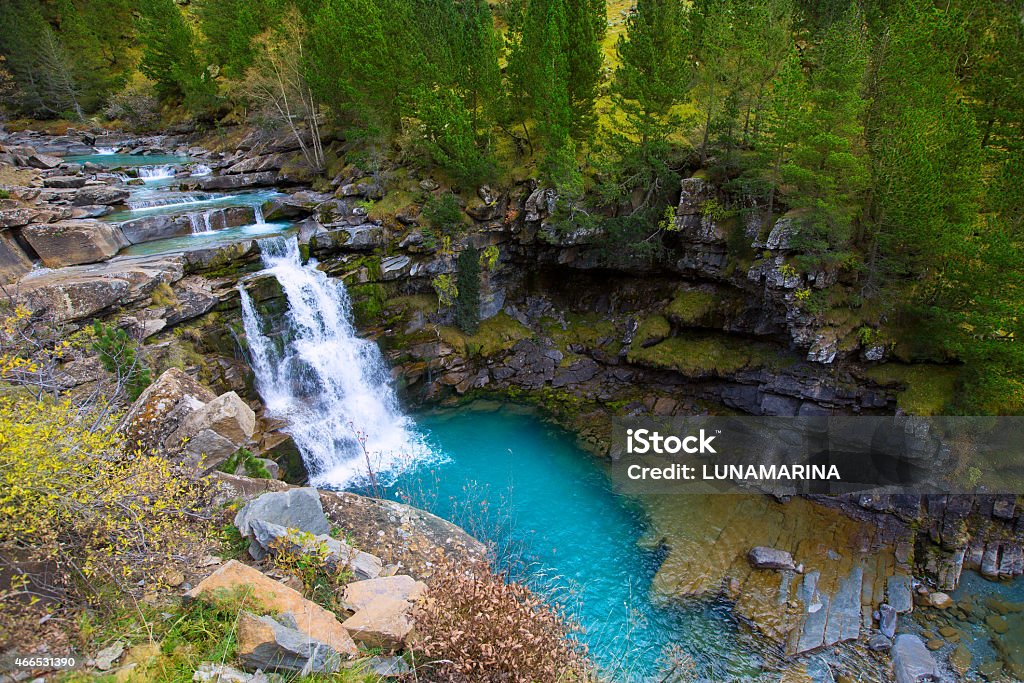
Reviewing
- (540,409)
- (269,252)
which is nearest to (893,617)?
(540,409)

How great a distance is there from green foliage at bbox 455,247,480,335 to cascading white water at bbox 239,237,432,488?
212 inches

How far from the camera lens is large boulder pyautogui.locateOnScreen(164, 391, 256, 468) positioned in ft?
35.2

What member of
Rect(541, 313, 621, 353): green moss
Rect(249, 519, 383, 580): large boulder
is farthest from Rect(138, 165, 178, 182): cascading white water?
Rect(249, 519, 383, 580): large boulder

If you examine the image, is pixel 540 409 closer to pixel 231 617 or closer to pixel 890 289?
pixel 890 289

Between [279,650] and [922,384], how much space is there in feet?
78.3

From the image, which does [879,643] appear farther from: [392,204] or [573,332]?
[392,204]

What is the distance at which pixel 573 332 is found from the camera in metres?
29.7

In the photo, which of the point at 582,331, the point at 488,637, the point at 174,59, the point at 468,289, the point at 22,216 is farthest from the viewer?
the point at 174,59

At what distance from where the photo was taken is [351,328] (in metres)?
24.6

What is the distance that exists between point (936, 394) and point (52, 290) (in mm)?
31653

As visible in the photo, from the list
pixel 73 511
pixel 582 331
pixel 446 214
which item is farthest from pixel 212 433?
pixel 582 331

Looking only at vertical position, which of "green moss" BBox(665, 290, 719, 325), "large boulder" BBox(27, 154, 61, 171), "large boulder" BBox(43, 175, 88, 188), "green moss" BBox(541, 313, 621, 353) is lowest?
"green moss" BBox(541, 313, 621, 353)

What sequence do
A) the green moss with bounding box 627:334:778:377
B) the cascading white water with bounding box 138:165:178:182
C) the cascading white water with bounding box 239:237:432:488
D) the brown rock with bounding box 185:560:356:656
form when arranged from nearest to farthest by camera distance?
the brown rock with bounding box 185:560:356:656, the cascading white water with bounding box 239:237:432:488, the green moss with bounding box 627:334:778:377, the cascading white water with bounding box 138:165:178:182

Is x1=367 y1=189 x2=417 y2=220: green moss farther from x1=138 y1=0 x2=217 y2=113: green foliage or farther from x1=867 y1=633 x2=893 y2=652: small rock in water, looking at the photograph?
x1=138 y1=0 x2=217 y2=113: green foliage
